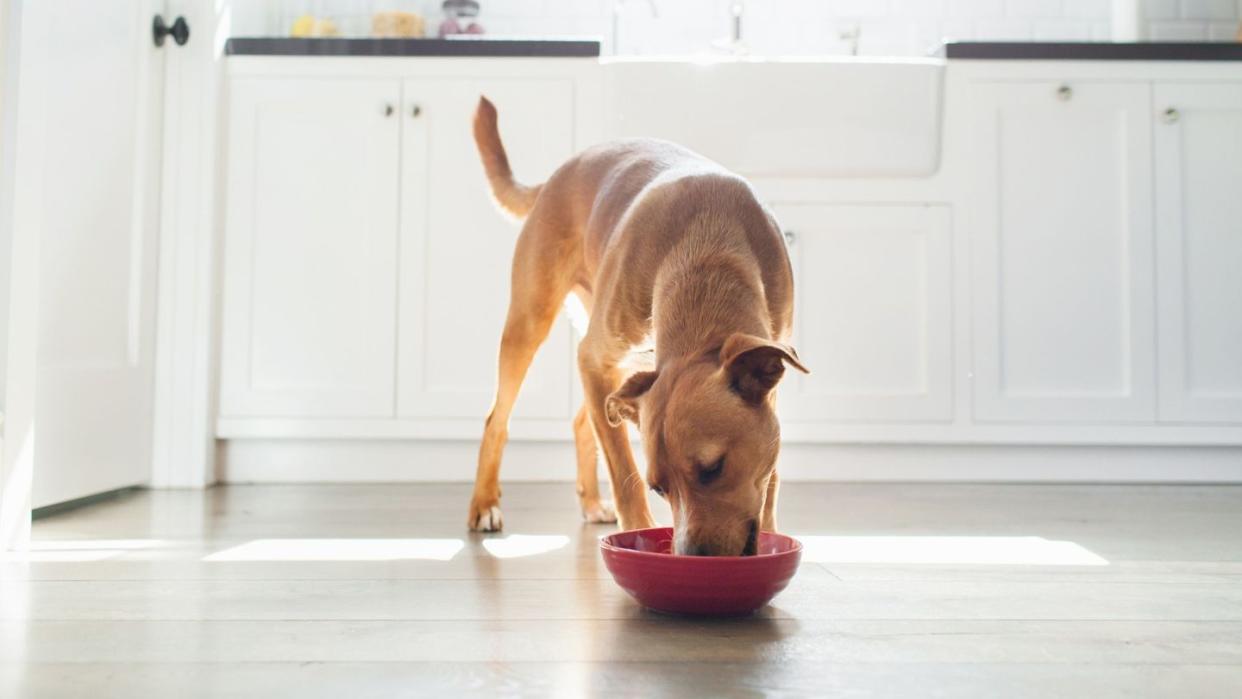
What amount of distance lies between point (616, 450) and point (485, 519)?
0.45 meters

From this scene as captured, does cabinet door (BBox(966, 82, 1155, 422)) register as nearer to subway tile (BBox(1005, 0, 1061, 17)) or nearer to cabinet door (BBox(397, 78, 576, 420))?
subway tile (BBox(1005, 0, 1061, 17))

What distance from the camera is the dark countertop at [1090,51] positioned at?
2664 mm

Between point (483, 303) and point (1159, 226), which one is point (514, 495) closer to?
point (483, 303)

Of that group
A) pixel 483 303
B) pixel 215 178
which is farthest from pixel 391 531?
pixel 215 178

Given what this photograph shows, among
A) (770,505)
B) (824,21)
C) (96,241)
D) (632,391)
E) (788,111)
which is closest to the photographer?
(632,391)

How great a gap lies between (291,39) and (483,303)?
0.88 m

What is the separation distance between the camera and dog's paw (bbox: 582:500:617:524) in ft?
6.35

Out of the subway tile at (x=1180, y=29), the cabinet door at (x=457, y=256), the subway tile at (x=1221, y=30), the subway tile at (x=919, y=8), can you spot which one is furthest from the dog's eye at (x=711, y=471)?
the subway tile at (x=1221, y=30)

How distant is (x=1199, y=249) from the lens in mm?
2660

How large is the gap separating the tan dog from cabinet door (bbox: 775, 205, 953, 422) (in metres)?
0.92

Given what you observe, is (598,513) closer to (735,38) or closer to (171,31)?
(171,31)

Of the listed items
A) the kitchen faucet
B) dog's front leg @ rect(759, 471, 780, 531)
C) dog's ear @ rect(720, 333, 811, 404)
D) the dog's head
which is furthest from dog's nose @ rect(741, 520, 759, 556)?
the kitchen faucet

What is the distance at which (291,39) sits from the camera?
2.64 m

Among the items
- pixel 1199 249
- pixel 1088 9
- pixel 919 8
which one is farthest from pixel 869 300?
pixel 1088 9
